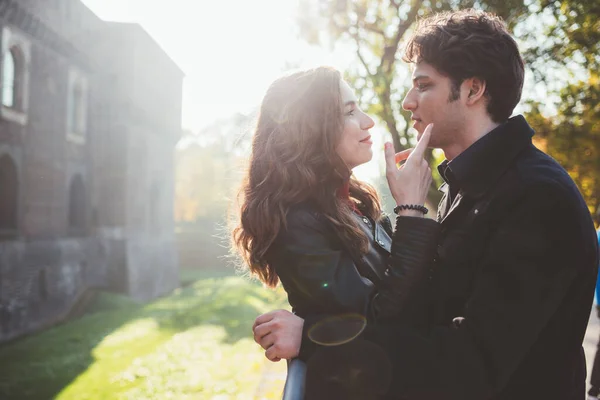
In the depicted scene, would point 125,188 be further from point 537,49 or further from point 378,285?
point 378,285

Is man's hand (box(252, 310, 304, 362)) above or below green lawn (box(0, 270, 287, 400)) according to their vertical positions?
above

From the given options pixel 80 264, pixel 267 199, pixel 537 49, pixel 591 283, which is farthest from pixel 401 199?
pixel 80 264

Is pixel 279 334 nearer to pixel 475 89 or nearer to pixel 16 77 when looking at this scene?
pixel 475 89

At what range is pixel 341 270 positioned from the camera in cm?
212

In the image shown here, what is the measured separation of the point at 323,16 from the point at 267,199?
41.9ft

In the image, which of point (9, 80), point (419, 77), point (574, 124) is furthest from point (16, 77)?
point (419, 77)

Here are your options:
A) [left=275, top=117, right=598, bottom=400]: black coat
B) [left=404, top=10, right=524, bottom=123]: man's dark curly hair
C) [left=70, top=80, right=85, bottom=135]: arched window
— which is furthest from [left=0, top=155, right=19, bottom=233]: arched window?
[left=275, top=117, right=598, bottom=400]: black coat

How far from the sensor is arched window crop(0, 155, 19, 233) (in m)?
17.1

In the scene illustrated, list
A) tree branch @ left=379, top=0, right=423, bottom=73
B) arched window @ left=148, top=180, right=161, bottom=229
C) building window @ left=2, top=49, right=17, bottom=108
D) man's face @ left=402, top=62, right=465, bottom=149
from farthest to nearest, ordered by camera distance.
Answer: arched window @ left=148, top=180, right=161, bottom=229 → building window @ left=2, top=49, right=17, bottom=108 → tree branch @ left=379, top=0, right=423, bottom=73 → man's face @ left=402, top=62, right=465, bottom=149

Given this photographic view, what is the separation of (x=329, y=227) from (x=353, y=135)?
0.56m

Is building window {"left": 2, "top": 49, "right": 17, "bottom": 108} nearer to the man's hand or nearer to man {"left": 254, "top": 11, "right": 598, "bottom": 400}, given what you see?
the man's hand

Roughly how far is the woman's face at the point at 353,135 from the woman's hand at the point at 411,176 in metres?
0.27

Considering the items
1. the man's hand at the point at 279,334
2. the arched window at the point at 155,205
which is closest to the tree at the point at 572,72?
the man's hand at the point at 279,334

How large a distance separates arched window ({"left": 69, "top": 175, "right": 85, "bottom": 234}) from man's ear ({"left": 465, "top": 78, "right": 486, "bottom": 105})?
21482mm
